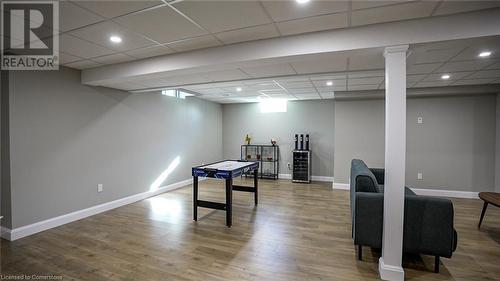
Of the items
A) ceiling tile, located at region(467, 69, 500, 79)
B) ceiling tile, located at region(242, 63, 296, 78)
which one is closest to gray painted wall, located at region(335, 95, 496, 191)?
ceiling tile, located at region(467, 69, 500, 79)

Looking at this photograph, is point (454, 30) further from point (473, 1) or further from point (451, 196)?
point (451, 196)

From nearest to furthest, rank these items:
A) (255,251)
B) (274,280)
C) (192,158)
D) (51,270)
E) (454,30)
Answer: (454,30)
(274,280)
(51,270)
(255,251)
(192,158)

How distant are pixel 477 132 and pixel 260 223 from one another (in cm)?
525

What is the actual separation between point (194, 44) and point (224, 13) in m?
0.86

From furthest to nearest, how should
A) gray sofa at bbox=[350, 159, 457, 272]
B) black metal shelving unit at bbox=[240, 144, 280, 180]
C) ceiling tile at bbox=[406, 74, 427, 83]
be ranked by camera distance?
black metal shelving unit at bbox=[240, 144, 280, 180] < ceiling tile at bbox=[406, 74, 427, 83] < gray sofa at bbox=[350, 159, 457, 272]

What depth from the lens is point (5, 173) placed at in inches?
122

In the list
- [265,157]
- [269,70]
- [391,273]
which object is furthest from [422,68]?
[265,157]

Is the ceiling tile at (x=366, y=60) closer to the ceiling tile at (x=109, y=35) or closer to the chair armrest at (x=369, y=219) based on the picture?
the chair armrest at (x=369, y=219)

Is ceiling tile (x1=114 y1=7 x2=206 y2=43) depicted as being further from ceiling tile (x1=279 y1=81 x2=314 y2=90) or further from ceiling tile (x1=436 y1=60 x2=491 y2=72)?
ceiling tile (x1=436 y1=60 x2=491 y2=72)

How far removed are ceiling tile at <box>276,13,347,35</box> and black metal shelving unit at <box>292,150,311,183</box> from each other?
186 inches

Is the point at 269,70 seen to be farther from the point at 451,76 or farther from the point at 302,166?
the point at 302,166

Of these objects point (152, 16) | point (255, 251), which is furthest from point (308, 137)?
point (152, 16)

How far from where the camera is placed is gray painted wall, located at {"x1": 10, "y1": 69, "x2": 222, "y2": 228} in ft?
10.5

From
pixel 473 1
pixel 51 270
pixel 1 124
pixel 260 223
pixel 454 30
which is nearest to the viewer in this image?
pixel 473 1
